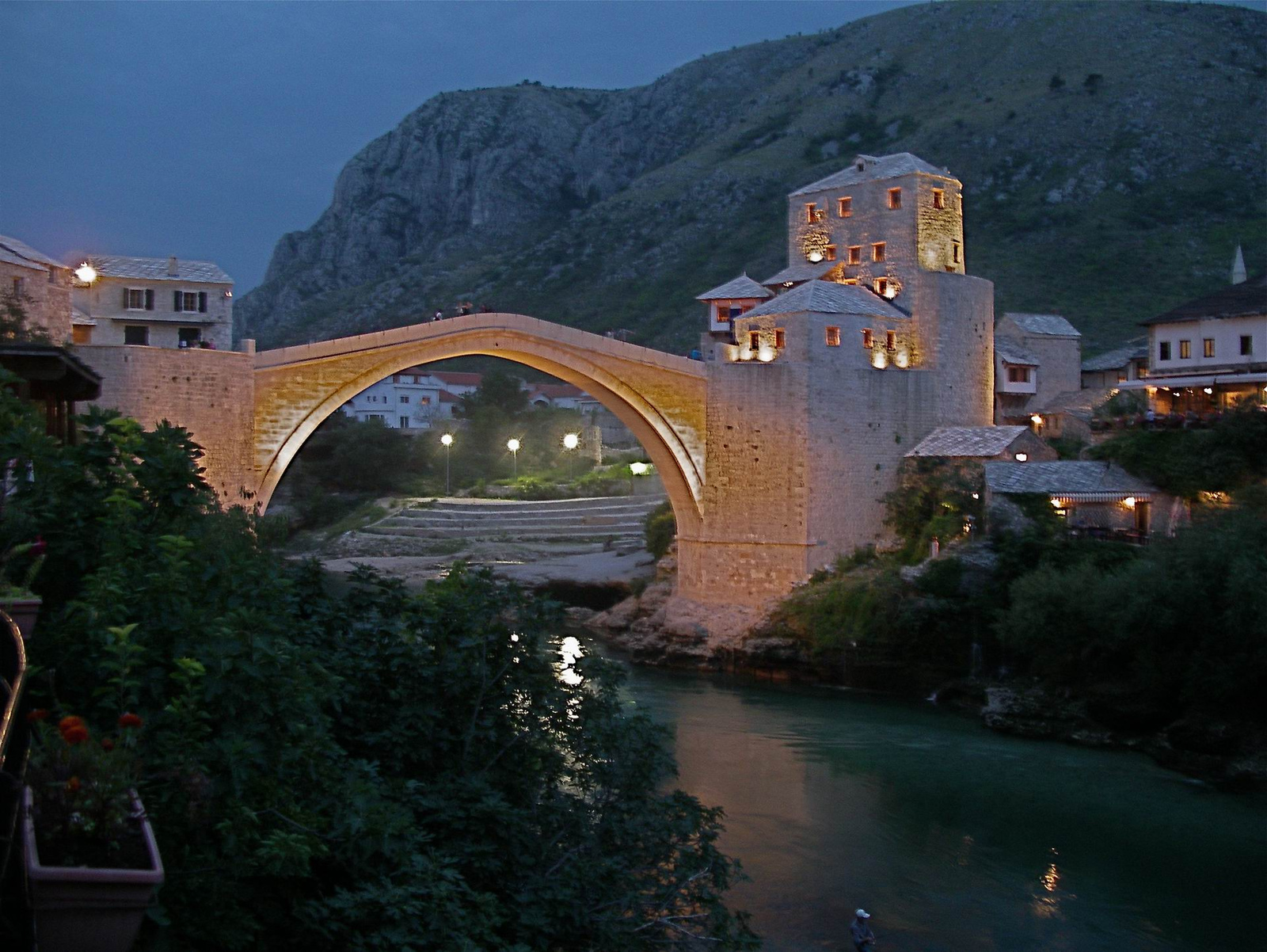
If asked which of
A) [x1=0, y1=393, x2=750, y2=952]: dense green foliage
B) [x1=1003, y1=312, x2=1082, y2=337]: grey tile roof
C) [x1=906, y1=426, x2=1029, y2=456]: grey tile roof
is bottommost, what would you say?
[x1=0, y1=393, x2=750, y2=952]: dense green foliage

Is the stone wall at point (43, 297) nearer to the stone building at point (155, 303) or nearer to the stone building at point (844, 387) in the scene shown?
the stone building at point (155, 303)

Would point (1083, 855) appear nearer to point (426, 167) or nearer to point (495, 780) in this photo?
point (495, 780)

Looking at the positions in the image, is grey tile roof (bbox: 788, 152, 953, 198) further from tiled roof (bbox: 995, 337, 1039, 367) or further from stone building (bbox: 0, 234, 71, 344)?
stone building (bbox: 0, 234, 71, 344)

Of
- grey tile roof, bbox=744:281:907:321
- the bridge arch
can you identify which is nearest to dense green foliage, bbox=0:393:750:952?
the bridge arch

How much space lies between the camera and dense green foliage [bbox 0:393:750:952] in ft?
18.7

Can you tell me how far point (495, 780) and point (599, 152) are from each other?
78.1 metres

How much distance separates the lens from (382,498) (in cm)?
4550

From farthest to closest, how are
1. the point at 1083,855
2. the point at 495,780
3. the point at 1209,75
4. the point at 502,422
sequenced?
the point at 1209,75
the point at 502,422
the point at 1083,855
the point at 495,780

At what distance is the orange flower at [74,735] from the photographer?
4.51 m

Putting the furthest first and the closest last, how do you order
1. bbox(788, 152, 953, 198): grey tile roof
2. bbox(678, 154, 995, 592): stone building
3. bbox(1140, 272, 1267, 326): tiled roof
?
1. bbox(788, 152, 953, 198): grey tile roof
2. bbox(1140, 272, 1267, 326): tiled roof
3. bbox(678, 154, 995, 592): stone building

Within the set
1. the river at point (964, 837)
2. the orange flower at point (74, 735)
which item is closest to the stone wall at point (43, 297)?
the river at point (964, 837)

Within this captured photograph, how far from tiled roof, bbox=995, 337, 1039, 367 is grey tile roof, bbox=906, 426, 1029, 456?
23.3 ft

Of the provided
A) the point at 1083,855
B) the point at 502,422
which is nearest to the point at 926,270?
the point at 1083,855

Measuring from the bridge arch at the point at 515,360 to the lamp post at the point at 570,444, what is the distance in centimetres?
1882
